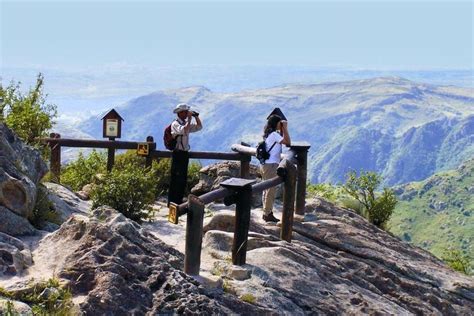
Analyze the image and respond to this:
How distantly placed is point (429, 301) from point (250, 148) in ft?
19.0

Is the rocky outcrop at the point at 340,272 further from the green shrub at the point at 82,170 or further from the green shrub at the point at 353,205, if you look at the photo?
the green shrub at the point at 82,170

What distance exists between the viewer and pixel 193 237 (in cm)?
1131

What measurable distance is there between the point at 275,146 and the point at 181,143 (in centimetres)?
202

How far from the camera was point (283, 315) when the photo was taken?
36.7ft

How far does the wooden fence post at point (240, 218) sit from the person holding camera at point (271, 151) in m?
3.86

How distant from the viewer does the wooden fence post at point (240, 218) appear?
40.3 feet

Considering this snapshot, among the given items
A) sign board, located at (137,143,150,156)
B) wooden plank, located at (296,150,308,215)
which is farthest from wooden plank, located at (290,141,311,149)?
sign board, located at (137,143,150,156)

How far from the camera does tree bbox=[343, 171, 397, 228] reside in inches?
878

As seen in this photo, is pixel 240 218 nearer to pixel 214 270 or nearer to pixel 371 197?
pixel 214 270

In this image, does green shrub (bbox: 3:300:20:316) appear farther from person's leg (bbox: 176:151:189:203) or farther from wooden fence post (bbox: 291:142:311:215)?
wooden fence post (bbox: 291:142:311:215)


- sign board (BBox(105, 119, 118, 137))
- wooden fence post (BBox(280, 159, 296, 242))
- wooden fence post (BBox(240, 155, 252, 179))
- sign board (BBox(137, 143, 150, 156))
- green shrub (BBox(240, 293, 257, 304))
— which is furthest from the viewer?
sign board (BBox(105, 119, 118, 137))

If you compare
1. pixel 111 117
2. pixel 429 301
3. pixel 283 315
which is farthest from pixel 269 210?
pixel 111 117

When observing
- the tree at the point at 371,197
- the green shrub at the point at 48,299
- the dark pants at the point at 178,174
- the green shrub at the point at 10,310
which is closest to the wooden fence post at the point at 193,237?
the green shrub at the point at 48,299

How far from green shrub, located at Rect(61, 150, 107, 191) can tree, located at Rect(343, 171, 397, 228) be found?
725cm
